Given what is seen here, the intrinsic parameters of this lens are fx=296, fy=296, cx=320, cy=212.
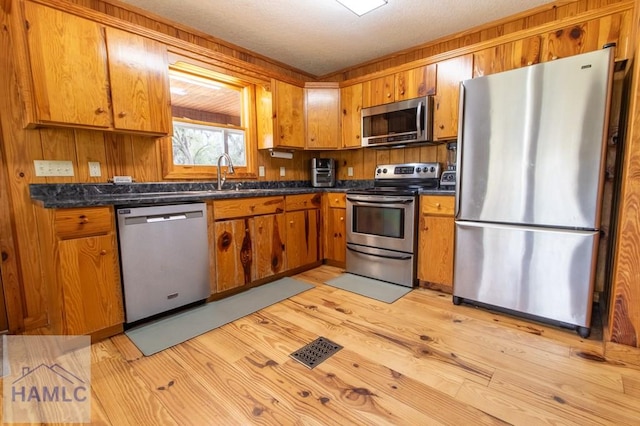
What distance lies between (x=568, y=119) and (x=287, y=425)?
7.40 ft

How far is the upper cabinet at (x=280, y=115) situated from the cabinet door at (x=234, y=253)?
3.39ft

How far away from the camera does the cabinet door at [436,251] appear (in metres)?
2.51

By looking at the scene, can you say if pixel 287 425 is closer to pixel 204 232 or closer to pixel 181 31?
pixel 204 232

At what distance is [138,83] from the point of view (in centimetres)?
212

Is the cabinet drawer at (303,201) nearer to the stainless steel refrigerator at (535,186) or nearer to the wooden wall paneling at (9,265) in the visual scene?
the stainless steel refrigerator at (535,186)

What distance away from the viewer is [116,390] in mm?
1427

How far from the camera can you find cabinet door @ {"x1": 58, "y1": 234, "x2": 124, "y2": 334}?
1705 millimetres

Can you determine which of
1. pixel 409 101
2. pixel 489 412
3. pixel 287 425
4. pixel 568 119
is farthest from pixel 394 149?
pixel 287 425

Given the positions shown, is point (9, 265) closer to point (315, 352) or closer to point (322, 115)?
point (315, 352)

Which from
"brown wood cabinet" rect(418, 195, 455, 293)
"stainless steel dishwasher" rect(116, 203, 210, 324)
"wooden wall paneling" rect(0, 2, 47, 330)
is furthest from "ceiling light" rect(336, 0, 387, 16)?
"wooden wall paneling" rect(0, 2, 47, 330)

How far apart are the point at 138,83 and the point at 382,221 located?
2277 mm

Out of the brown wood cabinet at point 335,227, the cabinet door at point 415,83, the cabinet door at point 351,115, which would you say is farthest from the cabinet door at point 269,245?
the cabinet door at point 415,83

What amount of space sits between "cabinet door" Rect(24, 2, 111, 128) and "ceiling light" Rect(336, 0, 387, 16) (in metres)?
1.69

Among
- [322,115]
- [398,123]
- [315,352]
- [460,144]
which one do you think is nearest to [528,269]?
[460,144]
